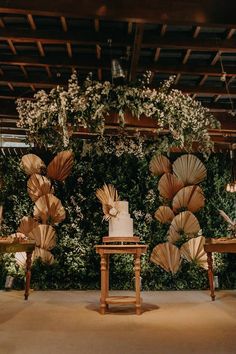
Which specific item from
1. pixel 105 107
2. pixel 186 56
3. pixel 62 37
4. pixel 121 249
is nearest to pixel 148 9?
pixel 62 37

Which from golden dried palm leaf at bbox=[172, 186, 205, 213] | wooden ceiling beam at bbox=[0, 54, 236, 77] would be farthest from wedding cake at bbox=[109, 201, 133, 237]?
golden dried palm leaf at bbox=[172, 186, 205, 213]

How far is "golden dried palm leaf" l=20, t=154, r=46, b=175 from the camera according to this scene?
22.6ft

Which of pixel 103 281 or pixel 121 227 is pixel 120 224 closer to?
pixel 121 227

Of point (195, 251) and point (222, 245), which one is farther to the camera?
point (195, 251)

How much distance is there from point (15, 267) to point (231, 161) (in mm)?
3861

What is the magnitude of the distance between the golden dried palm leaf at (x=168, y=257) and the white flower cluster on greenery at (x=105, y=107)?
1817mm

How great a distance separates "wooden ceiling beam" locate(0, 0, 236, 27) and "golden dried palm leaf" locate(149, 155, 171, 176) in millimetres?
3788

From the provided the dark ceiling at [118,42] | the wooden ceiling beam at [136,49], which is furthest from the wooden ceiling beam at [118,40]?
the wooden ceiling beam at [136,49]

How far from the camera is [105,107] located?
5238 mm

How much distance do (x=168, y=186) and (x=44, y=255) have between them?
7.20ft

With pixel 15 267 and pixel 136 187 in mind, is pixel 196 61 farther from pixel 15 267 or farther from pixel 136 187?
pixel 15 267

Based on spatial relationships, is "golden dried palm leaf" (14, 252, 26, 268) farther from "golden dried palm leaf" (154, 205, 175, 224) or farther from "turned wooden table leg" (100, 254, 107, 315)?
"turned wooden table leg" (100, 254, 107, 315)

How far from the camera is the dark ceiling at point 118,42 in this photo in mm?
3273

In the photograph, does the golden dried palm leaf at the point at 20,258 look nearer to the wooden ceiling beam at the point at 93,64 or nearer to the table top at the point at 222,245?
the table top at the point at 222,245
